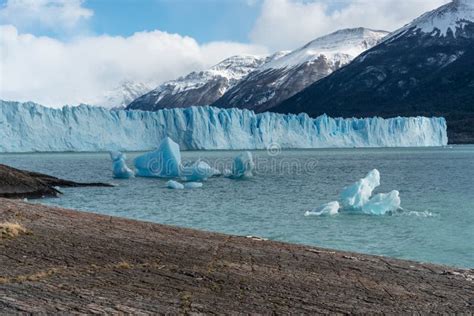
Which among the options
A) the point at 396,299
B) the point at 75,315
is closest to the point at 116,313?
the point at 75,315

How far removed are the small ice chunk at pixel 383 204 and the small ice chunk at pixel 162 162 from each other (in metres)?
15.7

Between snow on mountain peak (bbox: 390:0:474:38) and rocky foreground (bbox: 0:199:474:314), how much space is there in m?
155

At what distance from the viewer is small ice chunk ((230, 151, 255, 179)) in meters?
34.4

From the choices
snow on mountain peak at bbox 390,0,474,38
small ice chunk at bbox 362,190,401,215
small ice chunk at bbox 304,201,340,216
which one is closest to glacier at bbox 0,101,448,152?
small ice chunk at bbox 304,201,340,216

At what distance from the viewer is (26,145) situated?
56625mm

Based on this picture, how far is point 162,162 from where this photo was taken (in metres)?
34.2

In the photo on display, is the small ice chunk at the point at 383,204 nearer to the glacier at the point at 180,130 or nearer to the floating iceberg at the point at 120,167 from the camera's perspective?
the floating iceberg at the point at 120,167

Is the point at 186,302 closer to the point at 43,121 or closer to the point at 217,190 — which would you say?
the point at 217,190

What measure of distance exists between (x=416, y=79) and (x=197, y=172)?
113m

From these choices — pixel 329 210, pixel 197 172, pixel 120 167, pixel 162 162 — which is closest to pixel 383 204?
pixel 329 210

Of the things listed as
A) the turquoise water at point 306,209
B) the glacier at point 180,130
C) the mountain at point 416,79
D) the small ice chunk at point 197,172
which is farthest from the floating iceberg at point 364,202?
the mountain at point 416,79

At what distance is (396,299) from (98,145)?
55432mm

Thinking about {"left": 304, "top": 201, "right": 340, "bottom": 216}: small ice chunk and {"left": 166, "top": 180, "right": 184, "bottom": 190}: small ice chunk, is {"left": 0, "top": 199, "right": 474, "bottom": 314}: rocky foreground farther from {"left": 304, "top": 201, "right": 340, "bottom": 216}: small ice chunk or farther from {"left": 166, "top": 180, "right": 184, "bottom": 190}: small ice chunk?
{"left": 166, "top": 180, "right": 184, "bottom": 190}: small ice chunk

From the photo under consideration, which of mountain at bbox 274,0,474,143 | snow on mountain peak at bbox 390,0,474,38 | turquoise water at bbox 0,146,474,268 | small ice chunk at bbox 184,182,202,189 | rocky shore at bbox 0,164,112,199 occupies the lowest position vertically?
turquoise water at bbox 0,146,474,268
